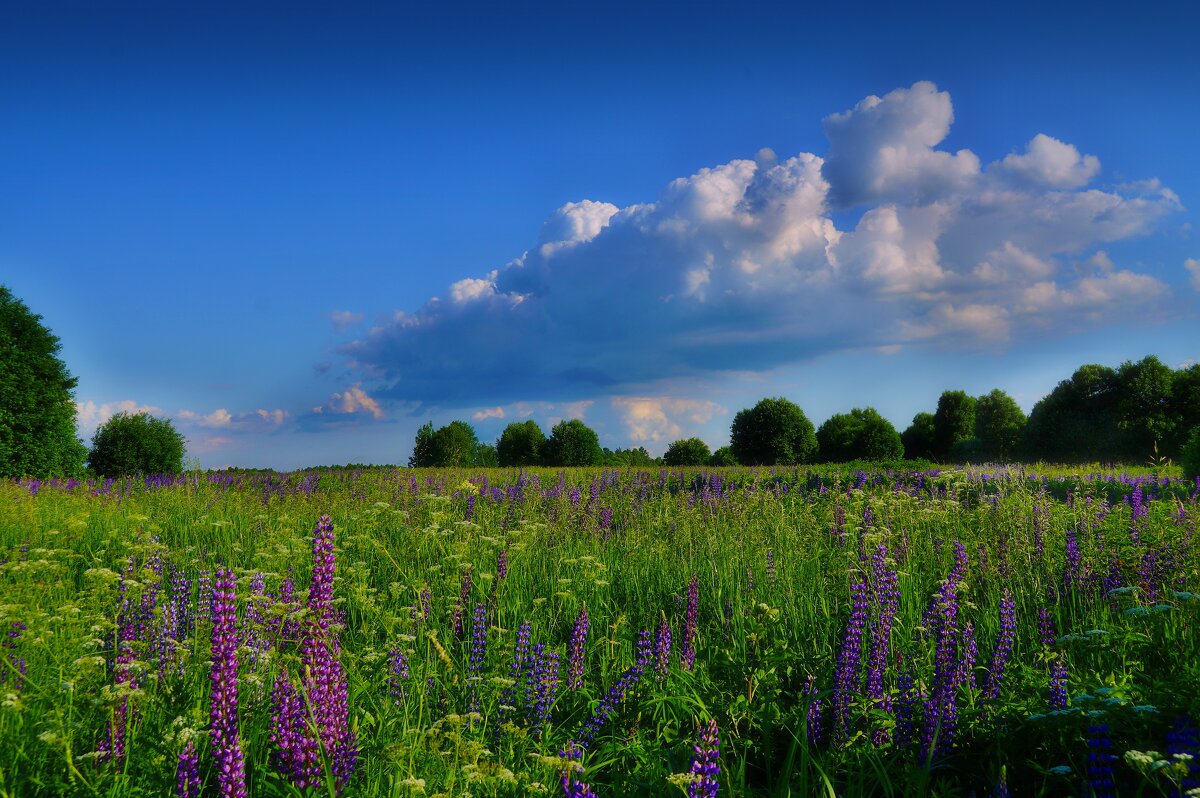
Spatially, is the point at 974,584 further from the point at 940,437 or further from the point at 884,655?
the point at 940,437

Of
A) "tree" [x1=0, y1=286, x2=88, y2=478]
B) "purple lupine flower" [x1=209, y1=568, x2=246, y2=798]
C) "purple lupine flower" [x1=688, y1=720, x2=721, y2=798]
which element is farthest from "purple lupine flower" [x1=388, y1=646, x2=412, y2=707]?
"tree" [x1=0, y1=286, x2=88, y2=478]

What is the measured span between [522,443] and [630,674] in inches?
1739

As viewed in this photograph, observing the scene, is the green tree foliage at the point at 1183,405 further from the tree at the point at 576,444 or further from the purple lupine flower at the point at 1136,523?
the purple lupine flower at the point at 1136,523

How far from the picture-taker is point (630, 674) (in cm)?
407

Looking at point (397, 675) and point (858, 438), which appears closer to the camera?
point (397, 675)

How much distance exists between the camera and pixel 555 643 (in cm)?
582

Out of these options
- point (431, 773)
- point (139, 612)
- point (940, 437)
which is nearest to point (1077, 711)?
point (431, 773)

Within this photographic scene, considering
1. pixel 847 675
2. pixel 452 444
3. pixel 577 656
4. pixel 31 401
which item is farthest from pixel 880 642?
pixel 452 444

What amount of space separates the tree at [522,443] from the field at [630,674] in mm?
38091

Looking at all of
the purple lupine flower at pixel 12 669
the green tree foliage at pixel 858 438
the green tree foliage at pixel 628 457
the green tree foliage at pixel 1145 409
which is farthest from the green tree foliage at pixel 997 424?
the purple lupine flower at pixel 12 669

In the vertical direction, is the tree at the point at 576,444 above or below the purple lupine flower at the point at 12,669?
above

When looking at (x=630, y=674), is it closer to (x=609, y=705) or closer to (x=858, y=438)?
(x=609, y=705)

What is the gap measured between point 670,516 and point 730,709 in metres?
7.63

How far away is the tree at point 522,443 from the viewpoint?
47.0m
